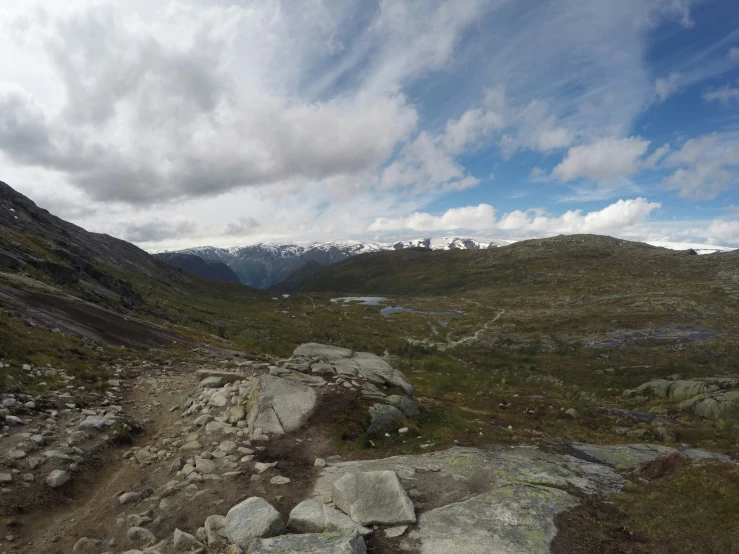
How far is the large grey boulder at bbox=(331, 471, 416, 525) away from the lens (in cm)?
896

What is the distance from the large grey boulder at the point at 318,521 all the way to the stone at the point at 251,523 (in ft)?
1.14

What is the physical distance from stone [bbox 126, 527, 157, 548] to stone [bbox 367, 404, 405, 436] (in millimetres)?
8473

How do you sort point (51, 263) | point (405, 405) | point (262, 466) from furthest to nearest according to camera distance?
1. point (51, 263)
2. point (405, 405)
3. point (262, 466)

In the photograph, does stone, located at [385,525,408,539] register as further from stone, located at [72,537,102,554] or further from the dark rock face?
the dark rock face

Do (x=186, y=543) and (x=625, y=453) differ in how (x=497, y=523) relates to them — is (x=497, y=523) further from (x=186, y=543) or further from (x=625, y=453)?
(x=625, y=453)

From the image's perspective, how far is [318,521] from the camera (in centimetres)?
866

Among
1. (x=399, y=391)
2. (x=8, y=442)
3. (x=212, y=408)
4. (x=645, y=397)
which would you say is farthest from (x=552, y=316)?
(x=8, y=442)

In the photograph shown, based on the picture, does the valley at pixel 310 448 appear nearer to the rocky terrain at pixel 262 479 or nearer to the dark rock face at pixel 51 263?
the rocky terrain at pixel 262 479

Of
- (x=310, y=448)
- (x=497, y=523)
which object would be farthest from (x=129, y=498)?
(x=497, y=523)

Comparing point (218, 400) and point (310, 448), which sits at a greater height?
point (218, 400)

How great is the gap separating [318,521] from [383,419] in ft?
26.3

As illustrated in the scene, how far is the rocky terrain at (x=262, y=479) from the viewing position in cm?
856

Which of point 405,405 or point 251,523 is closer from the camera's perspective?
point 251,523

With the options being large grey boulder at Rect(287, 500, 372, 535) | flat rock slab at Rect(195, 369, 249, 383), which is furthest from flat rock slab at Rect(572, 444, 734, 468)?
flat rock slab at Rect(195, 369, 249, 383)
